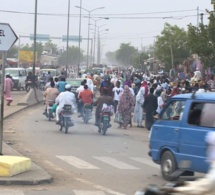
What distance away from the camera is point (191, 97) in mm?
11898

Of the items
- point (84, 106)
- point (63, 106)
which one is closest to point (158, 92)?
point (84, 106)

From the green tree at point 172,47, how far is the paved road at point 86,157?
145 feet

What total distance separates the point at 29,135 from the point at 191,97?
30.7 feet

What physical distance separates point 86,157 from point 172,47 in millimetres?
54023

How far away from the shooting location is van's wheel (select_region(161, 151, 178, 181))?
12016 millimetres

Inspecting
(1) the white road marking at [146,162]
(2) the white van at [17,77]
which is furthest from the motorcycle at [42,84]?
(1) the white road marking at [146,162]

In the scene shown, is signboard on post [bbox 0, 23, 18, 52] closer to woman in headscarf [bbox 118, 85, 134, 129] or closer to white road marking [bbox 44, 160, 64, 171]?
white road marking [bbox 44, 160, 64, 171]

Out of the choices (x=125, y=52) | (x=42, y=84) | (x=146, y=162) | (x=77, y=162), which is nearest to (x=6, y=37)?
(x=77, y=162)

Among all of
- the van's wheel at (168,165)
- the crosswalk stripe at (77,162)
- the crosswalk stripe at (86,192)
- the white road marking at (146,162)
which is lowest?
the white road marking at (146,162)

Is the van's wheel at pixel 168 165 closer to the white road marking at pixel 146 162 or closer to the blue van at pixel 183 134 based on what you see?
the blue van at pixel 183 134

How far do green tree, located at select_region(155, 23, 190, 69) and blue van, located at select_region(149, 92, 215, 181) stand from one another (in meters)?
54.7

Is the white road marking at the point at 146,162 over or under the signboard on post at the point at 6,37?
under

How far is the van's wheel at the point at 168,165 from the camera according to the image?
12.0 meters

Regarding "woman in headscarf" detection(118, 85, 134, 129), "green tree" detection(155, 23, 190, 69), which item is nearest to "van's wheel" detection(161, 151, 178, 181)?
"woman in headscarf" detection(118, 85, 134, 129)
